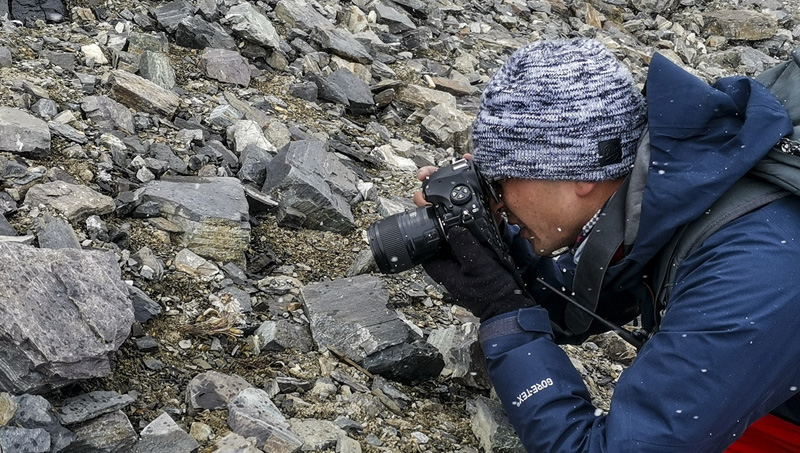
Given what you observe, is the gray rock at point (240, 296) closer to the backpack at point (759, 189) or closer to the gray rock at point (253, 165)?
the gray rock at point (253, 165)

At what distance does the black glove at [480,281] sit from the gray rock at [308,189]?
1704 millimetres

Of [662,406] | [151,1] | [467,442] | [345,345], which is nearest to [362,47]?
[151,1]

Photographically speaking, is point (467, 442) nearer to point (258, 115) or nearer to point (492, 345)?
point (492, 345)

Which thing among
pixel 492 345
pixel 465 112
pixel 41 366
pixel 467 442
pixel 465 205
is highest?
pixel 465 205

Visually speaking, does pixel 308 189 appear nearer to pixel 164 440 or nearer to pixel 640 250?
pixel 164 440

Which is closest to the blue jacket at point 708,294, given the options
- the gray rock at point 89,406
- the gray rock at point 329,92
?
the gray rock at point 89,406

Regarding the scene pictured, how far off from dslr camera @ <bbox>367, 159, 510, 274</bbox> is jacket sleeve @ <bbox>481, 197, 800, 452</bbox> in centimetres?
75

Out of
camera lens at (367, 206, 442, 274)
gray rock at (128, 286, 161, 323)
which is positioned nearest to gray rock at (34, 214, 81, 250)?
gray rock at (128, 286, 161, 323)

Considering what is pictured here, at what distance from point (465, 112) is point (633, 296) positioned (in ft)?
13.3

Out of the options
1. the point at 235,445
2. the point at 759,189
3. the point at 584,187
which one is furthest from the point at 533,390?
the point at 235,445

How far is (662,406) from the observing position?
7.76ft

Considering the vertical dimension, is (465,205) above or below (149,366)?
above

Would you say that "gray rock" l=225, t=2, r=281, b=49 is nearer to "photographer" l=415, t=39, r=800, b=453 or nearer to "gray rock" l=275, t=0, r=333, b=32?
"gray rock" l=275, t=0, r=333, b=32

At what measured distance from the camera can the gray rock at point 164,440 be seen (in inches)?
112
